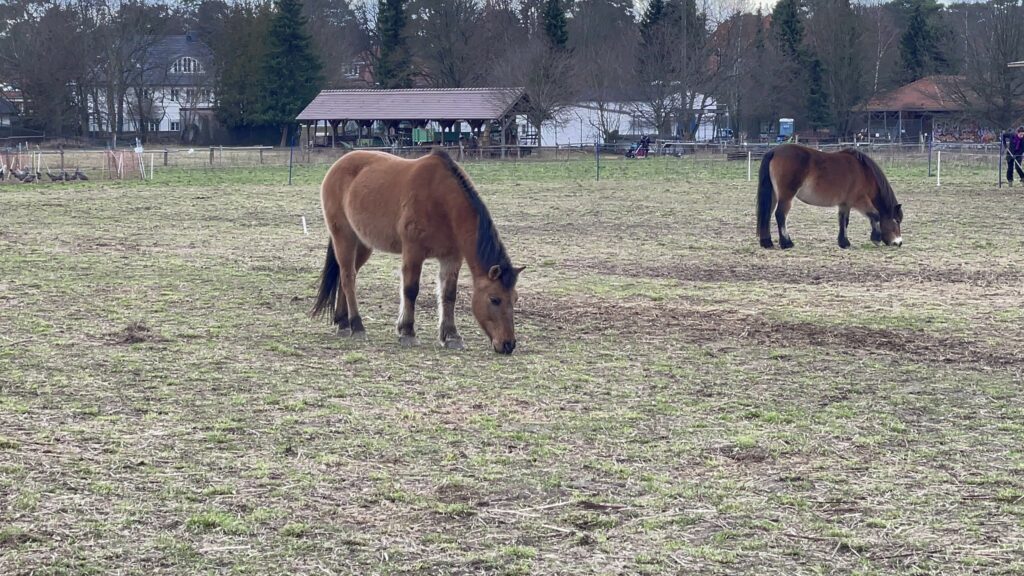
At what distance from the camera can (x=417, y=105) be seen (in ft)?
166

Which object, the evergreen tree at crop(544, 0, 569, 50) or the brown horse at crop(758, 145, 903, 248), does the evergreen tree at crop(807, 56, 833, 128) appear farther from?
the brown horse at crop(758, 145, 903, 248)

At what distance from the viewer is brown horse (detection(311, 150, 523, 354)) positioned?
8.00 metres

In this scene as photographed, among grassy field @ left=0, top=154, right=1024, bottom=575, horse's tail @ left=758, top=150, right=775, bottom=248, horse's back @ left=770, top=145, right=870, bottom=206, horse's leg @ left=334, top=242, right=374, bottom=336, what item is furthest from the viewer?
horse's back @ left=770, top=145, right=870, bottom=206

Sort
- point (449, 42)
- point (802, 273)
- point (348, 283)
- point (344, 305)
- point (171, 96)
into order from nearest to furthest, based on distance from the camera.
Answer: point (348, 283), point (344, 305), point (802, 273), point (449, 42), point (171, 96)

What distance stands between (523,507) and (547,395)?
6.79ft

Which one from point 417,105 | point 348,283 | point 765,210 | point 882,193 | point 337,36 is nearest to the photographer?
point 348,283

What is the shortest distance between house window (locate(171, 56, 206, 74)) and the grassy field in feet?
210

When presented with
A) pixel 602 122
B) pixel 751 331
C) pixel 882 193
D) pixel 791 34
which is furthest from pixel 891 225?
pixel 791 34

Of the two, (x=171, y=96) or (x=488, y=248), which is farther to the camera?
(x=171, y=96)

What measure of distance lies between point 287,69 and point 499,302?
5215 cm

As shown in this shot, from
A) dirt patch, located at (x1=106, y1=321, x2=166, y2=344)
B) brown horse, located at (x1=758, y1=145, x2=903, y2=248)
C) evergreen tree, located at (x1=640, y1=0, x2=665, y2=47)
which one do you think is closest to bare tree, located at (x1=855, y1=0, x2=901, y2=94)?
evergreen tree, located at (x1=640, y1=0, x2=665, y2=47)

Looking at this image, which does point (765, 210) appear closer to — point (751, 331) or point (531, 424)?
point (751, 331)

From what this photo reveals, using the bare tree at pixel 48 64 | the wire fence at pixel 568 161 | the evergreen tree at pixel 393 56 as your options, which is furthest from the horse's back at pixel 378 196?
the bare tree at pixel 48 64

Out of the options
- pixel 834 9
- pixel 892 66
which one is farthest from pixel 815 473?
pixel 892 66
